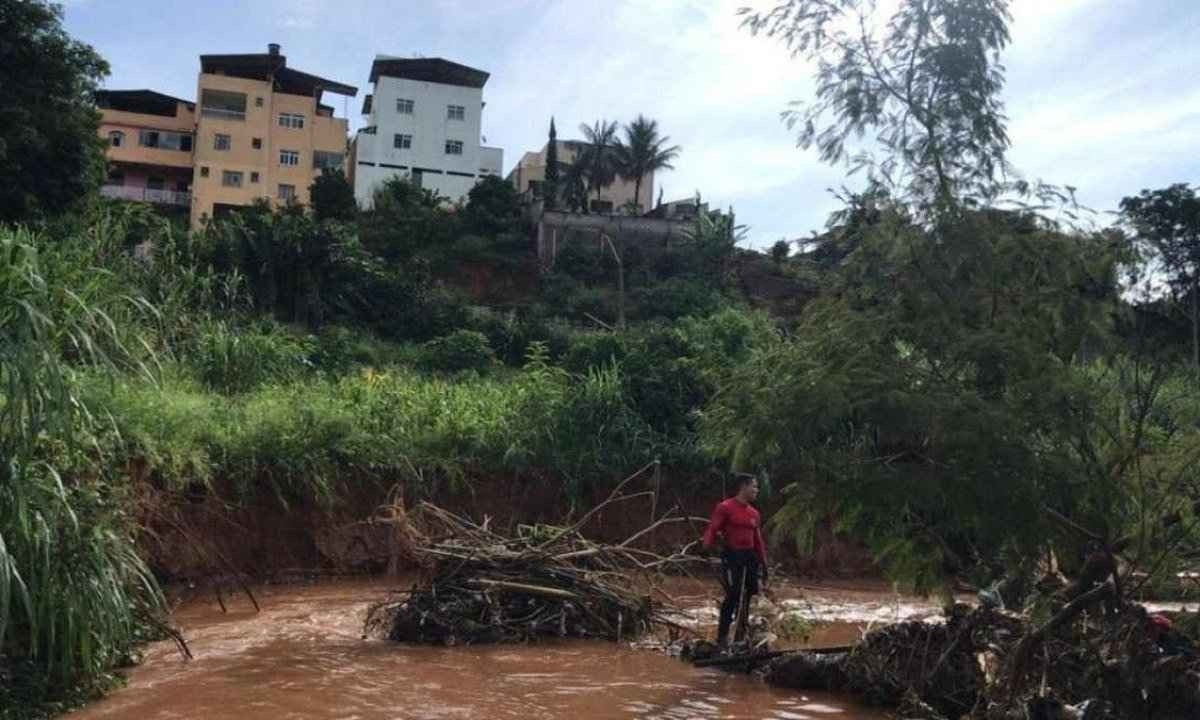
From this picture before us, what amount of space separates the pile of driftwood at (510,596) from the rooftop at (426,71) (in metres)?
47.6

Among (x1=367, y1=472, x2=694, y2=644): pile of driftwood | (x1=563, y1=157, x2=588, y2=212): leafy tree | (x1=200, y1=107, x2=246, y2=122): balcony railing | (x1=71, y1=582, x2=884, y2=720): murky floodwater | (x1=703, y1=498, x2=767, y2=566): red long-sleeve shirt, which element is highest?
(x1=200, y1=107, x2=246, y2=122): balcony railing

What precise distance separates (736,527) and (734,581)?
51 cm

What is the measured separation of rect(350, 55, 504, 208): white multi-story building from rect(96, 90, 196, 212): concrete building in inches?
329

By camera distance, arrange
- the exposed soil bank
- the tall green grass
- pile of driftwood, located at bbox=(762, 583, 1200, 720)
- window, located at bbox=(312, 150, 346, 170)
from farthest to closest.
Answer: window, located at bbox=(312, 150, 346, 170) < the exposed soil bank < pile of driftwood, located at bbox=(762, 583, 1200, 720) < the tall green grass

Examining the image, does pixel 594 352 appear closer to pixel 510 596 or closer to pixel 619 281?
pixel 510 596

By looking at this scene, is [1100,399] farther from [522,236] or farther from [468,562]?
[522,236]

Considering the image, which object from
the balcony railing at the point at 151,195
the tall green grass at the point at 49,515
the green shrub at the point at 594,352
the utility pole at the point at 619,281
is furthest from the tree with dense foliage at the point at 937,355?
the balcony railing at the point at 151,195

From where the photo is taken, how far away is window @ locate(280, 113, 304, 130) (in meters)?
52.4

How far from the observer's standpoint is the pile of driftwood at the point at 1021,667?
21.2 feet

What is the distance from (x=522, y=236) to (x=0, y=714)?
37.1 meters

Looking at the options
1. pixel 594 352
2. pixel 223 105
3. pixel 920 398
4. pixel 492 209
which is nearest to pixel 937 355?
pixel 920 398

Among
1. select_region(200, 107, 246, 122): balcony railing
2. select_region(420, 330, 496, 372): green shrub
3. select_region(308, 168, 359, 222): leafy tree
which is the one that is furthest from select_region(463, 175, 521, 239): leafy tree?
select_region(200, 107, 246, 122): balcony railing

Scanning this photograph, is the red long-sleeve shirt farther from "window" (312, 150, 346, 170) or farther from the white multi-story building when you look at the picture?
"window" (312, 150, 346, 170)

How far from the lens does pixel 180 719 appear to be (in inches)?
286
